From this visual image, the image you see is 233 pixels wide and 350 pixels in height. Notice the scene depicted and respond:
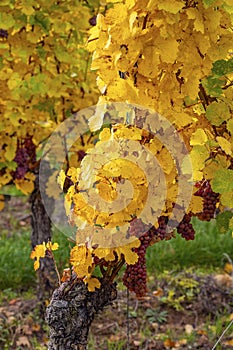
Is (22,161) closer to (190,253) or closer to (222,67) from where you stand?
(190,253)

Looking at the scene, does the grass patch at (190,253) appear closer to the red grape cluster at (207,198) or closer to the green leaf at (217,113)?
the red grape cluster at (207,198)

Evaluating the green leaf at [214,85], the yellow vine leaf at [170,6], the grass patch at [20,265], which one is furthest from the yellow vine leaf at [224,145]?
the grass patch at [20,265]

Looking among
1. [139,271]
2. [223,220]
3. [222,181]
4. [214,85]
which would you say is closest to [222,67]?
[214,85]

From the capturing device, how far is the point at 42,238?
3.48m

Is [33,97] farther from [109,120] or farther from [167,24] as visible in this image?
[167,24]

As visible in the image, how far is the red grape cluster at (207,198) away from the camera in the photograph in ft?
5.97

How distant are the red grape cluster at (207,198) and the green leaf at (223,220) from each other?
166mm

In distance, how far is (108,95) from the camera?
1619mm

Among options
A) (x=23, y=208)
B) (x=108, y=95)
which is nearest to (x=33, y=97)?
(x=108, y=95)

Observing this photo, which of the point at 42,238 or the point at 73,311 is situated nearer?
the point at 73,311

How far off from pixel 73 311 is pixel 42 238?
62.8 inches

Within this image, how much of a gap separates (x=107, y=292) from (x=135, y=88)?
678 millimetres

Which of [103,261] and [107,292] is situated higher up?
[103,261]

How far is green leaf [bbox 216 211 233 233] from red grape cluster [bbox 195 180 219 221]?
166 mm
